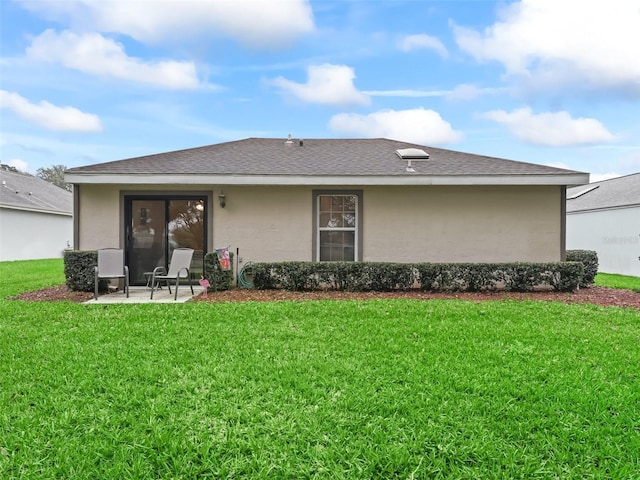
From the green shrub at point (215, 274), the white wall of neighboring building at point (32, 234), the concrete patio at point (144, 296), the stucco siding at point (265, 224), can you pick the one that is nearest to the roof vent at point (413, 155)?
the stucco siding at point (265, 224)

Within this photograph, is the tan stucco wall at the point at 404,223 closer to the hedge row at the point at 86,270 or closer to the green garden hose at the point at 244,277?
the green garden hose at the point at 244,277

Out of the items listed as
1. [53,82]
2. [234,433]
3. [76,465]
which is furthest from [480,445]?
[53,82]

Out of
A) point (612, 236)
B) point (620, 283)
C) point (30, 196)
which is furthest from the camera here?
point (30, 196)

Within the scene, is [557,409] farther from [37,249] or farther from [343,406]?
[37,249]

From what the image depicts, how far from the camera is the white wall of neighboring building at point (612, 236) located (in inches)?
612

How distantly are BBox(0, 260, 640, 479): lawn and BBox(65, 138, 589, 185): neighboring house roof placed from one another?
3.84 metres

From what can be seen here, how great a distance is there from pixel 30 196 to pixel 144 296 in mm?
19803

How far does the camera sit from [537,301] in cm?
723

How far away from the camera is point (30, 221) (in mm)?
20578

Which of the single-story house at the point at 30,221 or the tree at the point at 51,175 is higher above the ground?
the tree at the point at 51,175

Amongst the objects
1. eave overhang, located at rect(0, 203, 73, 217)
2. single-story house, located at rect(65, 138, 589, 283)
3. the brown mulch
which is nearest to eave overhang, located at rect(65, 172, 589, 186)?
single-story house, located at rect(65, 138, 589, 283)

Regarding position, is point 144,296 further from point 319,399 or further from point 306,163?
point 319,399

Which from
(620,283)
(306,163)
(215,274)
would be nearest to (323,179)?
(306,163)

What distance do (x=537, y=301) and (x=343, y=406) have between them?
572 centimetres
